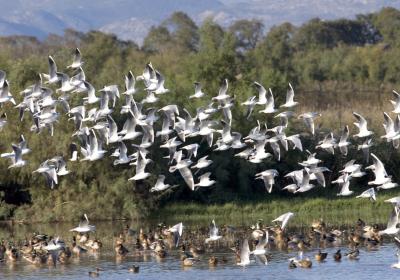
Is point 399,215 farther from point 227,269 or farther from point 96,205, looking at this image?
point 96,205

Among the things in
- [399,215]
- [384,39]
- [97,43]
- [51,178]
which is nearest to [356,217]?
[399,215]

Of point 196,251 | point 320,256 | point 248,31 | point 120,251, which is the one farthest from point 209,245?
point 248,31

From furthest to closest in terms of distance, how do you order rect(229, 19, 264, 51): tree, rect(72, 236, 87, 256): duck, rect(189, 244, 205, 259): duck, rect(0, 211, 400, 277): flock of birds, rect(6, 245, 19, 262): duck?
rect(229, 19, 264, 51): tree, rect(72, 236, 87, 256): duck, rect(6, 245, 19, 262): duck, rect(189, 244, 205, 259): duck, rect(0, 211, 400, 277): flock of birds

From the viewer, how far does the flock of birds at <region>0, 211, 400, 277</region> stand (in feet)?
103

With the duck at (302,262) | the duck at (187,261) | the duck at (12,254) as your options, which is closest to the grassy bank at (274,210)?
the duck at (12,254)

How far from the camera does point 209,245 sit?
35.3 m

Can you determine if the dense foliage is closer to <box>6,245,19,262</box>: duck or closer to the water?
the water

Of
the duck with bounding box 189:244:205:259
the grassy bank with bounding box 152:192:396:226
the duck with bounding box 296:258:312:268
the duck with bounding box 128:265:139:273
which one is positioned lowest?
the duck with bounding box 128:265:139:273

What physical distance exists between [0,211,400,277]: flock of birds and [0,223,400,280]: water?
0.15 meters

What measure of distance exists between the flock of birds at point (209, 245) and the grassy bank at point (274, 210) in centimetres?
588

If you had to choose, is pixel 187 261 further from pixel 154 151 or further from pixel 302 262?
pixel 154 151

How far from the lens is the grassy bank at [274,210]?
44059mm

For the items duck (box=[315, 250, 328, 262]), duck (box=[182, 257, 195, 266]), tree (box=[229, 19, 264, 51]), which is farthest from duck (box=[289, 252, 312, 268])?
tree (box=[229, 19, 264, 51])

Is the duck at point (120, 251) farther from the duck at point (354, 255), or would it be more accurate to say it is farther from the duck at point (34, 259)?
the duck at point (354, 255)
